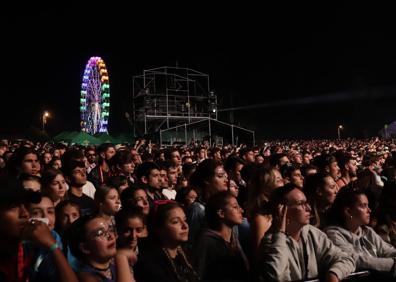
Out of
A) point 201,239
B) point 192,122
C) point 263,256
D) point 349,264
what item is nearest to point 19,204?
point 201,239

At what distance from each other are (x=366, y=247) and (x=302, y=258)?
2.76 feet

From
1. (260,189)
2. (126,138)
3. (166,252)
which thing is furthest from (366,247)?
(126,138)

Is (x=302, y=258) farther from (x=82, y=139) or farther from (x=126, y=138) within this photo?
(x=126, y=138)

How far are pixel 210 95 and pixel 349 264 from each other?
122ft

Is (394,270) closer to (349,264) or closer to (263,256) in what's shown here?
(349,264)

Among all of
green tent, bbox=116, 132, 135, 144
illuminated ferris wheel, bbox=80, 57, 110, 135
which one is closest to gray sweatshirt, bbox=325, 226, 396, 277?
green tent, bbox=116, 132, 135, 144

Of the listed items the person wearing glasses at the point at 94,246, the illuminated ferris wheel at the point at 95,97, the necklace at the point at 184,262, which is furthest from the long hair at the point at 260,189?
the illuminated ferris wheel at the point at 95,97

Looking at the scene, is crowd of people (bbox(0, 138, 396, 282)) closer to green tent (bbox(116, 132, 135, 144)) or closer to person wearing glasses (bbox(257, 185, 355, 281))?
person wearing glasses (bbox(257, 185, 355, 281))

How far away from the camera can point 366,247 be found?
12.9 feet

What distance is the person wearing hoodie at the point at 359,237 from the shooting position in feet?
12.2

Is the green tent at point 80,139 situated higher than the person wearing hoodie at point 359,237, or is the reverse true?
the green tent at point 80,139

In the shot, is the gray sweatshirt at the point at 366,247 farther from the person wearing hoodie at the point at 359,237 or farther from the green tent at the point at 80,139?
the green tent at the point at 80,139

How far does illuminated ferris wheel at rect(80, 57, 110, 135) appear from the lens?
32812 mm

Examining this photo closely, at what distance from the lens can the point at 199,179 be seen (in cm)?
531
